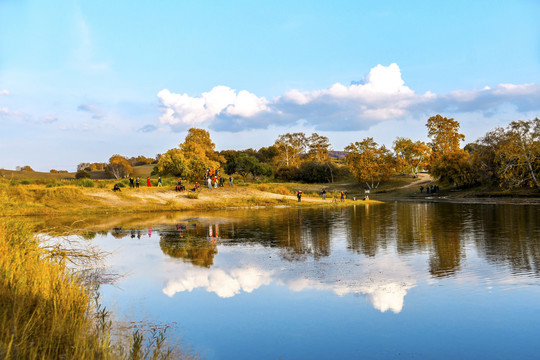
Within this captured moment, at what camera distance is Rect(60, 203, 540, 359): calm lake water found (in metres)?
7.55

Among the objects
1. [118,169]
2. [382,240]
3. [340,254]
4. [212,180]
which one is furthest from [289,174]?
[340,254]

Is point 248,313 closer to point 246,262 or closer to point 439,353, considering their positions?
point 439,353

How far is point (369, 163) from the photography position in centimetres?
9156

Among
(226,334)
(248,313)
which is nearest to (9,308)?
(226,334)

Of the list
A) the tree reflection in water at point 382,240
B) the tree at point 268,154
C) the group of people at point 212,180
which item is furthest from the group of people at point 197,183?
the tree at point 268,154

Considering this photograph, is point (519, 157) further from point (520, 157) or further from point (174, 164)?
point (174, 164)

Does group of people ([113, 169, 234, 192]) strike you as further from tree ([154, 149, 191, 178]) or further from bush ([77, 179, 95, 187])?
tree ([154, 149, 191, 178])

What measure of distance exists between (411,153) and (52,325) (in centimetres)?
10065

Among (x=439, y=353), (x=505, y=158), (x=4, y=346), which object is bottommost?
(x=439, y=353)

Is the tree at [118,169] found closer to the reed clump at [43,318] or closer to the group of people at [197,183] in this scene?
the group of people at [197,183]

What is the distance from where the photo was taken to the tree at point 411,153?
9781 cm

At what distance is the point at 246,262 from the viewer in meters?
15.2

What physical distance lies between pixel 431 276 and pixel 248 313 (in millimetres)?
5860

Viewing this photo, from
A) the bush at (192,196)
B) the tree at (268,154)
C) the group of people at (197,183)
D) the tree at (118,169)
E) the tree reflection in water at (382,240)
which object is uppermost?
the tree at (268,154)
